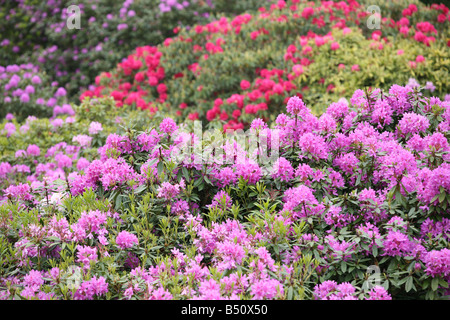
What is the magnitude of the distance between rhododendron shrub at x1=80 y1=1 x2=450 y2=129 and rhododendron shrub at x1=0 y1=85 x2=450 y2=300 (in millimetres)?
2582

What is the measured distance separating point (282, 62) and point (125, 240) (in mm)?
4484

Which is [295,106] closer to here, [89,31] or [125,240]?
[125,240]

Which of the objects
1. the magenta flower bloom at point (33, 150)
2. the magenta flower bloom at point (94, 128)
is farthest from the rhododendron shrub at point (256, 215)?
the magenta flower bloom at point (33, 150)

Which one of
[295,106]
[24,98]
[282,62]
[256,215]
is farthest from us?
[24,98]

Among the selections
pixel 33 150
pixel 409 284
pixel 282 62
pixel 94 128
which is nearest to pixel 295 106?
pixel 409 284

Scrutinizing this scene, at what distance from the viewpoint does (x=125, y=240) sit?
2.17 m

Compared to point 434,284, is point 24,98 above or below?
below

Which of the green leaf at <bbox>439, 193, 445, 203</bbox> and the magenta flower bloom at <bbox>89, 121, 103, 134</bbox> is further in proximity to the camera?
the magenta flower bloom at <bbox>89, 121, 103, 134</bbox>

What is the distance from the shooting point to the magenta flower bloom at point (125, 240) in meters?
2.17

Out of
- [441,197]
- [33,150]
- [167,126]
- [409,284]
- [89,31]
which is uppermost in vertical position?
[167,126]

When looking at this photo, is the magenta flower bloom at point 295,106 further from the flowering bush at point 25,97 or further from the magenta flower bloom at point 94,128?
the flowering bush at point 25,97

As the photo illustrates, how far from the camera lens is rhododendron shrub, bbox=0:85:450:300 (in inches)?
79.0

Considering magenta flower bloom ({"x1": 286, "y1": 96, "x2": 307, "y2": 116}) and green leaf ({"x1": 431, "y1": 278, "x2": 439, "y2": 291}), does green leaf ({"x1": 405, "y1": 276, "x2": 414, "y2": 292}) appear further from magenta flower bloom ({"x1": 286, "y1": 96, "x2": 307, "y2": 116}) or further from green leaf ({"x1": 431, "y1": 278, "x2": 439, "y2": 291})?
magenta flower bloom ({"x1": 286, "y1": 96, "x2": 307, "y2": 116})

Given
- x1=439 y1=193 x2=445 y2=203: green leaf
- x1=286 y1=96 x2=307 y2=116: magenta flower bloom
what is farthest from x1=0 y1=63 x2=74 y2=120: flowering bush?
x1=439 y1=193 x2=445 y2=203: green leaf
